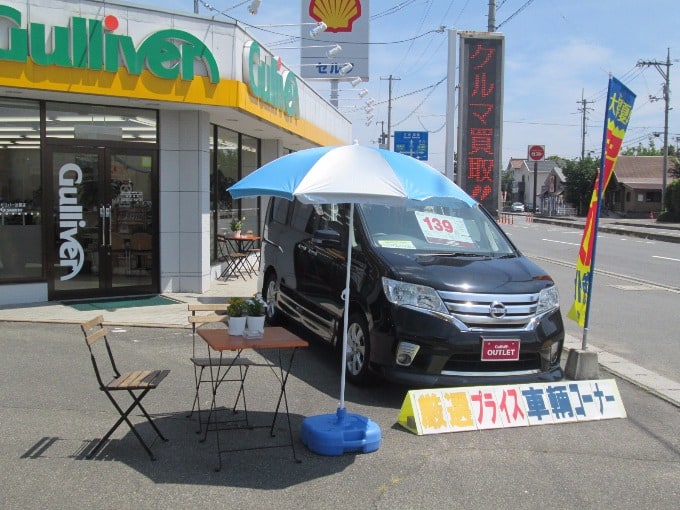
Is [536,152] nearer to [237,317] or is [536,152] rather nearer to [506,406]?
[506,406]

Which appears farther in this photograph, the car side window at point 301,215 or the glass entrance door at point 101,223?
the glass entrance door at point 101,223

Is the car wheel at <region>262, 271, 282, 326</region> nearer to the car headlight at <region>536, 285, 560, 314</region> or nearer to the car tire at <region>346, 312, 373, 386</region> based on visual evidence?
the car tire at <region>346, 312, 373, 386</region>

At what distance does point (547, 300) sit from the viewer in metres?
6.39

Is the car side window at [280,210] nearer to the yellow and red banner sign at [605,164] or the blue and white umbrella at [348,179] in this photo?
the blue and white umbrella at [348,179]

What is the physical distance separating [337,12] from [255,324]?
2341 centimetres

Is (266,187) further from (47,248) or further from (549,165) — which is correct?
(549,165)

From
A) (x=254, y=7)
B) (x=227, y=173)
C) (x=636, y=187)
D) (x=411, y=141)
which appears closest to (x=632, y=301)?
(x=227, y=173)

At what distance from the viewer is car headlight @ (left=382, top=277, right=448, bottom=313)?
5.93 m

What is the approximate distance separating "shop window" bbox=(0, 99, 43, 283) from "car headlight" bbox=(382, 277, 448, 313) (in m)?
6.58

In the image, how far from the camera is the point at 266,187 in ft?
16.7

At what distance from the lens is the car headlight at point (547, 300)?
6.27 m

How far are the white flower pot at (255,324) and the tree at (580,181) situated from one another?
62.8 m

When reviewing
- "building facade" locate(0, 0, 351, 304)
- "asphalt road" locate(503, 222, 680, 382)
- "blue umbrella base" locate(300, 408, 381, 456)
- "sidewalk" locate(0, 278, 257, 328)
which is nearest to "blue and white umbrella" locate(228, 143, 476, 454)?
"blue umbrella base" locate(300, 408, 381, 456)

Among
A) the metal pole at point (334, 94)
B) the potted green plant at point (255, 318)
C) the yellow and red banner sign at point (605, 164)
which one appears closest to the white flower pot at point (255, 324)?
the potted green plant at point (255, 318)
